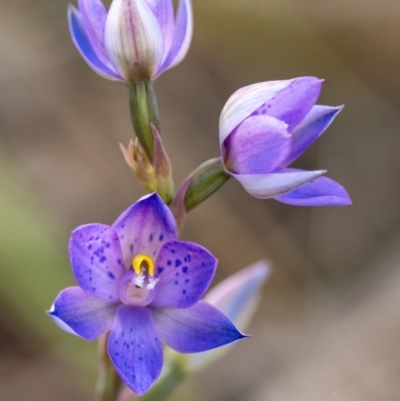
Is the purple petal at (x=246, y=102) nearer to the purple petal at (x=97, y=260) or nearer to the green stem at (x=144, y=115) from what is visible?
the green stem at (x=144, y=115)

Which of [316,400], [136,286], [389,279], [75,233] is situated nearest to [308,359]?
[316,400]

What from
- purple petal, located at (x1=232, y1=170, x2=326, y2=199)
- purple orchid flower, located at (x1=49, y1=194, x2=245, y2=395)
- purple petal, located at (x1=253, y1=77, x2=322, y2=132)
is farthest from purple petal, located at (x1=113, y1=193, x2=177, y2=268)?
purple petal, located at (x1=253, y1=77, x2=322, y2=132)

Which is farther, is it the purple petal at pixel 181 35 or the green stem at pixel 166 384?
the green stem at pixel 166 384

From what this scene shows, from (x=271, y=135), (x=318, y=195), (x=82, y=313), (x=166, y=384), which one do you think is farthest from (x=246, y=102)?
(x=166, y=384)

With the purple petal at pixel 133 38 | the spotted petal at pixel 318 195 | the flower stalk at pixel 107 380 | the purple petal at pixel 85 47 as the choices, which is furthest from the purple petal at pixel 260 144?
the flower stalk at pixel 107 380

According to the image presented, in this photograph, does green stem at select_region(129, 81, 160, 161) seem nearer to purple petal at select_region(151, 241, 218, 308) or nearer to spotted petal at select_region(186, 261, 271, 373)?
purple petal at select_region(151, 241, 218, 308)

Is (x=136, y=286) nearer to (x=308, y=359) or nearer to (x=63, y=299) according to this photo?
(x=63, y=299)
